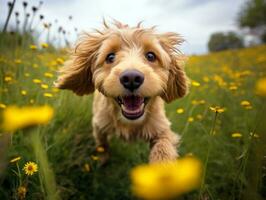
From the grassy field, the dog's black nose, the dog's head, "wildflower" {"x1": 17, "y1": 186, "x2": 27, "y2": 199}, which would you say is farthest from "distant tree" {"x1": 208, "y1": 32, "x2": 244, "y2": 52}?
"wildflower" {"x1": 17, "y1": 186, "x2": 27, "y2": 199}

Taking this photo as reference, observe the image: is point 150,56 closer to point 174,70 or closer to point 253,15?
point 174,70

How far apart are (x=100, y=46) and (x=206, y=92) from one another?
2830mm

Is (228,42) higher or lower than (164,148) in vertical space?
higher

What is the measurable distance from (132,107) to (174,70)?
71 cm

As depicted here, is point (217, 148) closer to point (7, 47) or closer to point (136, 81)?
point (136, 81)

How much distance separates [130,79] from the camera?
2.30 metres

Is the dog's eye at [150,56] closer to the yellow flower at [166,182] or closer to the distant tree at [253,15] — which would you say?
the yellow flower at [166,182]

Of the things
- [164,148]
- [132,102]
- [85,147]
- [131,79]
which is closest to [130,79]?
[131,79]

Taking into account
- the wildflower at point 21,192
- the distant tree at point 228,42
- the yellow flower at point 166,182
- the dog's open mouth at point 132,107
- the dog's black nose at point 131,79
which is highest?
the distant tree at point 228,42

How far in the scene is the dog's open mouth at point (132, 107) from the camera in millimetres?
2635

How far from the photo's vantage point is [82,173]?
285 centimetres

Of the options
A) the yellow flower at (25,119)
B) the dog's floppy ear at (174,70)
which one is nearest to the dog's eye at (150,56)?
the dog's floppy ear at (174,70)

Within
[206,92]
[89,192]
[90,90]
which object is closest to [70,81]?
[90,90]

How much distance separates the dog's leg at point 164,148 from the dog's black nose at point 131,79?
0.61 metres
